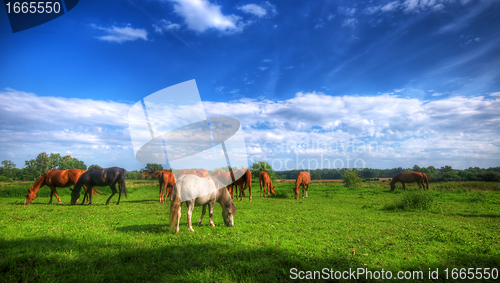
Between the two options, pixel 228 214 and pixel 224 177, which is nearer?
pixel 228 214

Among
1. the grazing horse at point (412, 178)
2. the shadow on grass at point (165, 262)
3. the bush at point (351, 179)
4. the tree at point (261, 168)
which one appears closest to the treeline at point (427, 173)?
the tree at point (261, 168)

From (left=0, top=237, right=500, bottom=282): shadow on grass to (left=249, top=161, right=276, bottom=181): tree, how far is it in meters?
48.3

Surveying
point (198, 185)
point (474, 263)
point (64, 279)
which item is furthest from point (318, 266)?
point (64, 279)

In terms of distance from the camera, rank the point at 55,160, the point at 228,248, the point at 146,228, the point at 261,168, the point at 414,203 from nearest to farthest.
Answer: the point at 228,248, the point at 146,228, the point at 414,203, the point at 261,168, the point at 55,160

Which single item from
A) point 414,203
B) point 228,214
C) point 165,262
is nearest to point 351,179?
point 414,203

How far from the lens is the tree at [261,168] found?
56.3 meters

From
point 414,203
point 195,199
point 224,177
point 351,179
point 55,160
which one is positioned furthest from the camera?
point 55,160

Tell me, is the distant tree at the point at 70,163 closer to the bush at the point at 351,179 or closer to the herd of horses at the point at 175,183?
the herd of horses at the point at 175,183

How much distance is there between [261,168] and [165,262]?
52.5 metres

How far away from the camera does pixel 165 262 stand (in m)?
5.57

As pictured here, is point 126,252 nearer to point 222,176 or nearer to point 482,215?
point 222,176

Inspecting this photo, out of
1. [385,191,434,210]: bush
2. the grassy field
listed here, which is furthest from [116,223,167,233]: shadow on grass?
[385,191,434,210]: bush

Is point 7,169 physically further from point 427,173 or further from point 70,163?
point 427,173

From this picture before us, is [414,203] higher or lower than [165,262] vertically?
lower
